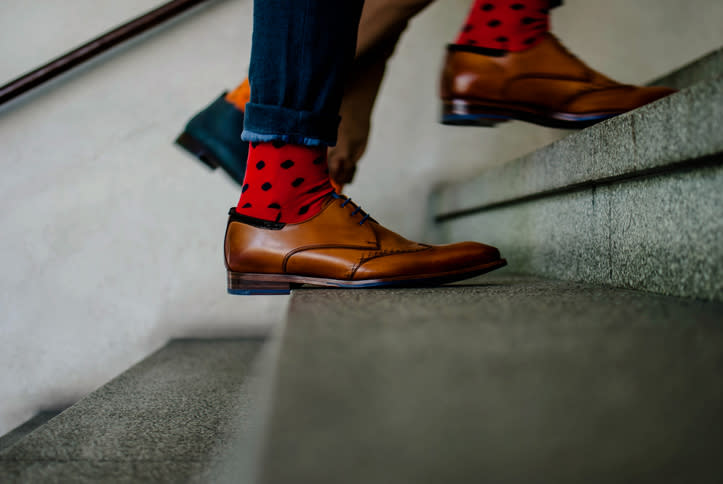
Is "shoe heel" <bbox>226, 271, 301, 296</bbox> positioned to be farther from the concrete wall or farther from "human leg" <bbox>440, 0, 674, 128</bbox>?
the concrete wall

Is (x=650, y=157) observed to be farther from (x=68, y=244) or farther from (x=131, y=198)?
(x=68, y=244)

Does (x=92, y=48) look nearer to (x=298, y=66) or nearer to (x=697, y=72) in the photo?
(x=298, y=66)

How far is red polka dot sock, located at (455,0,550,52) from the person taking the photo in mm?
800

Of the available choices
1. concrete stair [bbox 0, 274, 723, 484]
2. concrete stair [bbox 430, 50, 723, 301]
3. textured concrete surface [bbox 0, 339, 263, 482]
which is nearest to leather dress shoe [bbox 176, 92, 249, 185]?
textured concrete surface [bbox 0, 339, 263, 482]

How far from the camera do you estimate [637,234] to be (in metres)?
0.58

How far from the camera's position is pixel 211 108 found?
40.8 inches

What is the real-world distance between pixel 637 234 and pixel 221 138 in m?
0.75

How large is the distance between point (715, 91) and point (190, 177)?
1406mm

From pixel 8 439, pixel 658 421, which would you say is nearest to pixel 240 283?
pixel 658 421

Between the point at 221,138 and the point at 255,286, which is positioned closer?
the point at 255,286

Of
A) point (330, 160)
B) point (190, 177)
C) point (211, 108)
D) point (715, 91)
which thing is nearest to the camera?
point (715, 91)

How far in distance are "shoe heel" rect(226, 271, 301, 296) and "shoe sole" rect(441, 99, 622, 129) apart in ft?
1.25

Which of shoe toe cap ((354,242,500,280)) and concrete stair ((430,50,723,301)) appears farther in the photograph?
shoe toe cap ((354,242,500,280))

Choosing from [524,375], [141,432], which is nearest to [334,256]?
[141,432]
